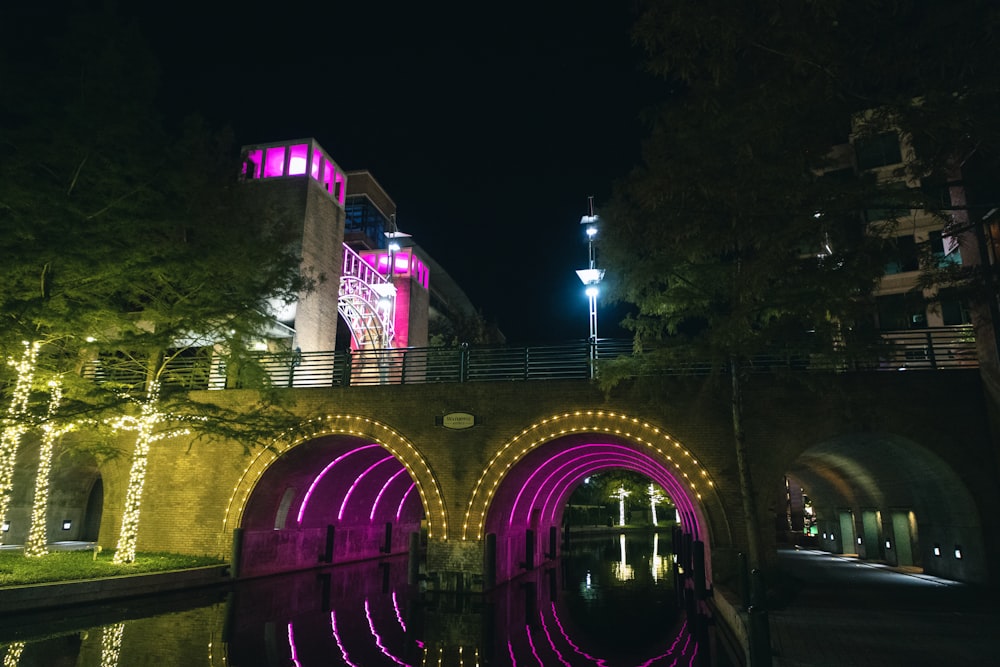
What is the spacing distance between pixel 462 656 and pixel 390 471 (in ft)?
52.9

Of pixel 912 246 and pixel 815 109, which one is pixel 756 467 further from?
pixel 815 109

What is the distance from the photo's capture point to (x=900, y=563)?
18.1 metres

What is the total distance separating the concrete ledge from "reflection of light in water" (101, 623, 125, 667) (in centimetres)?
229

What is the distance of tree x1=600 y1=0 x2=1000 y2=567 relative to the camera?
718 cm

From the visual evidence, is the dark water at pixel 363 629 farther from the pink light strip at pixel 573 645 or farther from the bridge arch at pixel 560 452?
the bridge arch at pixel 560 452

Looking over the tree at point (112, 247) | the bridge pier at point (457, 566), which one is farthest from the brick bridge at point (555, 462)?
the tree at point (112, 247)

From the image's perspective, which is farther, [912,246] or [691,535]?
[691,535]

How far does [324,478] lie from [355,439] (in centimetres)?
374

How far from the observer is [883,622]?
33.6 feet

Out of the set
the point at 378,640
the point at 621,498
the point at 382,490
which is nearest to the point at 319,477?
the point at 382,490

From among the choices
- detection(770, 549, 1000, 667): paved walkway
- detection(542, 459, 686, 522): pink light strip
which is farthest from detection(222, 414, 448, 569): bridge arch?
detection(770, 549, 1000, 667): paved walkway

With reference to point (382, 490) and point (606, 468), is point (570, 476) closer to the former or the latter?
point (606, 468)

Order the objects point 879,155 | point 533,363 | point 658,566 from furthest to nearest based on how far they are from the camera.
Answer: point 879,155 < point 658,566 < point 533,363

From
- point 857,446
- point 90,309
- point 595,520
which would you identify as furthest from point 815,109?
point 595,520
